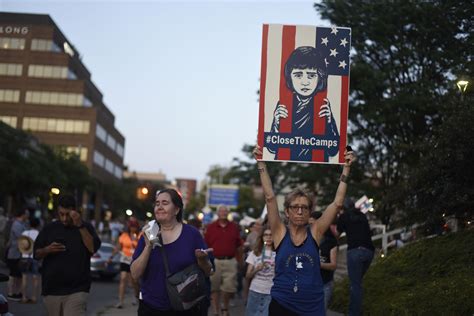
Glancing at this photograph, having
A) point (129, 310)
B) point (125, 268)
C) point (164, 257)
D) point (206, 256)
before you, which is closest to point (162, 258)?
point (164, 257)

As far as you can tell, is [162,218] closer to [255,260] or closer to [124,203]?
[255,260]

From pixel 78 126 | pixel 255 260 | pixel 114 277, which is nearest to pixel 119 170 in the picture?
pixel 78 126

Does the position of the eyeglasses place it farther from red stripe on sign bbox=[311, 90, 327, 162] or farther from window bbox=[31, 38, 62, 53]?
window bbox=[31, 38, 62, 53]

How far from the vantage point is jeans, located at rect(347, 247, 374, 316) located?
32.3 ft

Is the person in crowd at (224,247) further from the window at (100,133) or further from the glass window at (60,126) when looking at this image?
the window at (100,133)

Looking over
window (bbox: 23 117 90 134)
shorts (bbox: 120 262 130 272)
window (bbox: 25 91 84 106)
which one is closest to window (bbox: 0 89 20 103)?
window (bbox: 25 91 84 106)

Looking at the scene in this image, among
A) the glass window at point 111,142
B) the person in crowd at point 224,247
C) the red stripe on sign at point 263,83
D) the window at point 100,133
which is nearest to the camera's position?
the red stripe on sign at point 263,83

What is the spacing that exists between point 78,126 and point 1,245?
69553mm

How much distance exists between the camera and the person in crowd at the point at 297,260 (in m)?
4.99

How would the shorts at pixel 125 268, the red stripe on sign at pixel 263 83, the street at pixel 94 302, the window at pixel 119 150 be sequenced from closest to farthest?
the red stripe on sign at pixel 263 83, the street at pixel 94 302, the shorts at pixel 125 268, the window at pixel 119 150

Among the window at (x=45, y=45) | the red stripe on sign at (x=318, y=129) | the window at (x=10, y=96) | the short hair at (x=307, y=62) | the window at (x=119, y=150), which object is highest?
the window at (x=45, y=45)

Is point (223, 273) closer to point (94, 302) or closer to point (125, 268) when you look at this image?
point (125, 268)

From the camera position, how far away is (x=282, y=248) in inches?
201

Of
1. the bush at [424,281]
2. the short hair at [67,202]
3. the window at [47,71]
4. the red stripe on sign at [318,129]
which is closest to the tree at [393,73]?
the bush at [424,281]
